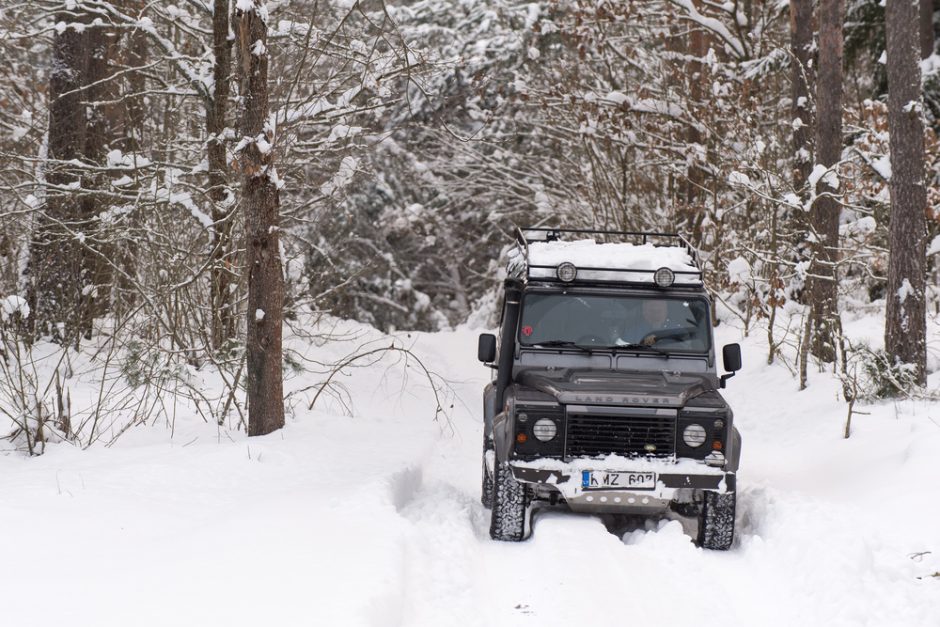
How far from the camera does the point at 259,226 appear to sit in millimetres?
8867

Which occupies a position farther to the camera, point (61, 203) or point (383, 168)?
point (383, 168)

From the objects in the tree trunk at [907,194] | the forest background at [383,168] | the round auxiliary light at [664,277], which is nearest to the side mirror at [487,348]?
the round auxiliary light at [664,277]

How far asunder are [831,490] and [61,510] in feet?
20.7

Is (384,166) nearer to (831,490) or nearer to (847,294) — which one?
(847,294)

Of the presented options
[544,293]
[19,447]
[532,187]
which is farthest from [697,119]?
[19,447]

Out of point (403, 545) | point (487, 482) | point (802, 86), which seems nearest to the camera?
point (403, 545)

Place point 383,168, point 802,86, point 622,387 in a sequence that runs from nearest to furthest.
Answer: point 622,387 → point 802,86 → point 383,168

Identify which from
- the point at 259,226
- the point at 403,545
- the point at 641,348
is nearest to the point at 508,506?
the point at 403,545

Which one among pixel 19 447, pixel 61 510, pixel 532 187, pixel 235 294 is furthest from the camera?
pixel 532 187

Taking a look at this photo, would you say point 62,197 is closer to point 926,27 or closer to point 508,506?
point 508,506

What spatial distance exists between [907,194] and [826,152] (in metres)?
3.14

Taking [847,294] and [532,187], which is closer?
[847,294]

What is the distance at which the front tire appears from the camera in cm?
698

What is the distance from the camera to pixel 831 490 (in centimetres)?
827
